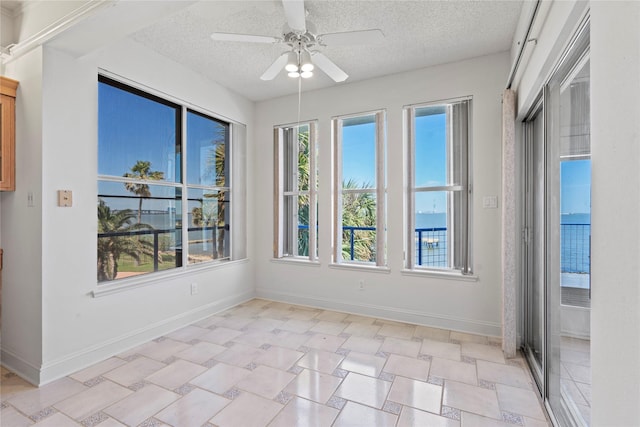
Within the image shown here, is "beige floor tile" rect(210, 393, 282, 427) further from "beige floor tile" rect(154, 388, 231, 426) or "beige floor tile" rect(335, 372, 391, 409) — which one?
"beige floor tile" rect(335, 372, 391, 409)

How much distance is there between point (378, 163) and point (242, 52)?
6.32 ft

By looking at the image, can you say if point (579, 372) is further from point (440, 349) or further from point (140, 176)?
point (140, 176)

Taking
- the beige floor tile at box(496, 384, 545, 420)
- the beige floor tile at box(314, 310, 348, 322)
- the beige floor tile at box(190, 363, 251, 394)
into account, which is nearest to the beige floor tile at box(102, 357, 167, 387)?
the beige floor tile at box(190, 363, 251, 394)

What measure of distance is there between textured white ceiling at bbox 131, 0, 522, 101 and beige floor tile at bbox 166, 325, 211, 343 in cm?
290

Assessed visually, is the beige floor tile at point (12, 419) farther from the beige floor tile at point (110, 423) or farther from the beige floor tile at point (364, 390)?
the beige floor tile at point (364, 390)

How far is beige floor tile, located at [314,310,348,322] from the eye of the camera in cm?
369

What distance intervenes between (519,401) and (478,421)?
42 cm

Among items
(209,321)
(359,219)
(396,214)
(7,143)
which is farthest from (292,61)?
(209,321)

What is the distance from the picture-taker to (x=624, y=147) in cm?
89

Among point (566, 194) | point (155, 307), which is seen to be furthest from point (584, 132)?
point (155, 307)

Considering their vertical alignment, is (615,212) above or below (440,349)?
Answer: above

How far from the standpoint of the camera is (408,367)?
8.36ft

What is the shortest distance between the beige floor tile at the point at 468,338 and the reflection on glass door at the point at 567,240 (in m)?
0.78

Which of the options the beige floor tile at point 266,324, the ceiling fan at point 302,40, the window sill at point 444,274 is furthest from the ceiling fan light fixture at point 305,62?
the beige floor tile at point 266,324
